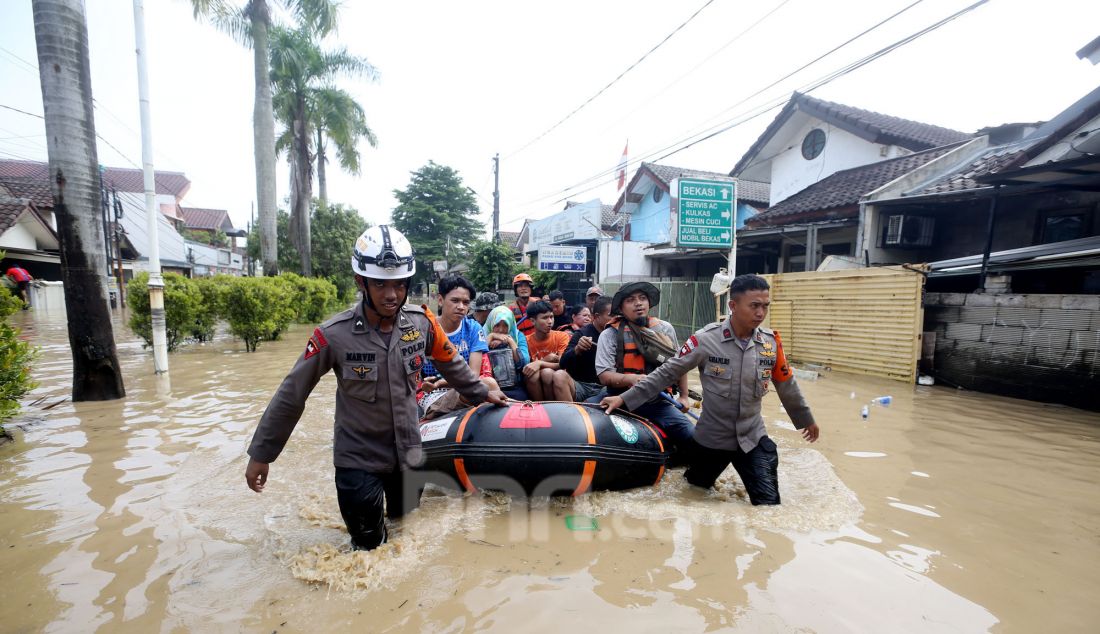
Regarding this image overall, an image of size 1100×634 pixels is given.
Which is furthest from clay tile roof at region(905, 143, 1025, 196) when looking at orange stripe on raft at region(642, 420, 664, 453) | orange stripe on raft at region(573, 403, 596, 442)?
orange stripe on raft at region(573, 403, 596, 442)

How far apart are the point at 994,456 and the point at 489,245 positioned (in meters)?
18.7

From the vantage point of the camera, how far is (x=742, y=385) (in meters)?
3.21

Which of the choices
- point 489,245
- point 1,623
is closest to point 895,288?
point 1,623

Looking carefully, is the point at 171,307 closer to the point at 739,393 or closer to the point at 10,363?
the point at 10,363

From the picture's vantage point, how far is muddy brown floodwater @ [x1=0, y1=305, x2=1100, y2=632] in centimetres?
231

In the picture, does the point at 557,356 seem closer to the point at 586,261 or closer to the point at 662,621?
the point at 662,621

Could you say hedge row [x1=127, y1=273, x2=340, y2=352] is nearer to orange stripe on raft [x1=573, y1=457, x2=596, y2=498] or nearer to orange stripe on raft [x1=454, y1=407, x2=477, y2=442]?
orange stripe on raft [x1=454, y1=407, x2=477, y2=442]

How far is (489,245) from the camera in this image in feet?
70.5

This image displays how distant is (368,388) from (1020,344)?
842 cm

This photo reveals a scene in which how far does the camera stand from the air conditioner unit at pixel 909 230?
391 inches

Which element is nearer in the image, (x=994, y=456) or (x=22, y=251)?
(x=994, y=456)

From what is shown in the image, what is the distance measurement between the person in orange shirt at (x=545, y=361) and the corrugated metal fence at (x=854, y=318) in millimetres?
5816

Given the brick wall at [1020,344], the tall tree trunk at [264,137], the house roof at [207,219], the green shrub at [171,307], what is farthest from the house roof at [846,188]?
the house roof at [207,219]

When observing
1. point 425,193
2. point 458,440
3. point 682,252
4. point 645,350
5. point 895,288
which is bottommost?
point 458,440
